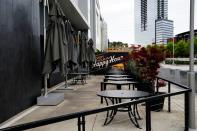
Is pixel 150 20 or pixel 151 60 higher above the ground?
pixel 150 20

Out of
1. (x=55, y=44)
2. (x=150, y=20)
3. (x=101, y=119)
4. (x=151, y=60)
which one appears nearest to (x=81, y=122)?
(x=101, y=119)

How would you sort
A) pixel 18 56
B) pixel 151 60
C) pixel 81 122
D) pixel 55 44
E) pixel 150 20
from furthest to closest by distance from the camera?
pixel 150 20, pixel 55 44, pixel 151 60, pixel 18 56, pixel 81 122

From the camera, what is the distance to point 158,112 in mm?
7422

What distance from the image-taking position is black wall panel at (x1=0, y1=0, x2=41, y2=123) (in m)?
6.16

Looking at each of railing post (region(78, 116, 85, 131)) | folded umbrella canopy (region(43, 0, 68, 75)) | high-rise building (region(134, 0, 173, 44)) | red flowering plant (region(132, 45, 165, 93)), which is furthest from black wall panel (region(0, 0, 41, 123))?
high-rise building (region(134, 0, 173, 44))

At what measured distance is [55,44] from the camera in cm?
841

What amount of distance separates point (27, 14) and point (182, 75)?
373 inches

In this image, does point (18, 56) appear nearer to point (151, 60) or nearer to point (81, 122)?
point (151, 60)

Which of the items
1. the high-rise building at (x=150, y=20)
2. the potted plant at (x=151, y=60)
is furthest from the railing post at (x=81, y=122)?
the high-rise building at (x=150, y=20)

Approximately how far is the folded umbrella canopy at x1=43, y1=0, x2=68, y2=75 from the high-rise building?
94.5 m

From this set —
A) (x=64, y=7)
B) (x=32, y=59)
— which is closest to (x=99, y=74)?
(x=64, y=7)

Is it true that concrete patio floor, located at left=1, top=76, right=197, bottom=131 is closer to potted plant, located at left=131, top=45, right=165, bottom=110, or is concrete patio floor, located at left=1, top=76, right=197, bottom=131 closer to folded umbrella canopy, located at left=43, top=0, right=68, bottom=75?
potted plant, located at left=131, top=45, right=165, bottom=110

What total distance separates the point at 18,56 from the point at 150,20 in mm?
107910

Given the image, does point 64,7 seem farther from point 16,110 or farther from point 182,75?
point 16,110
